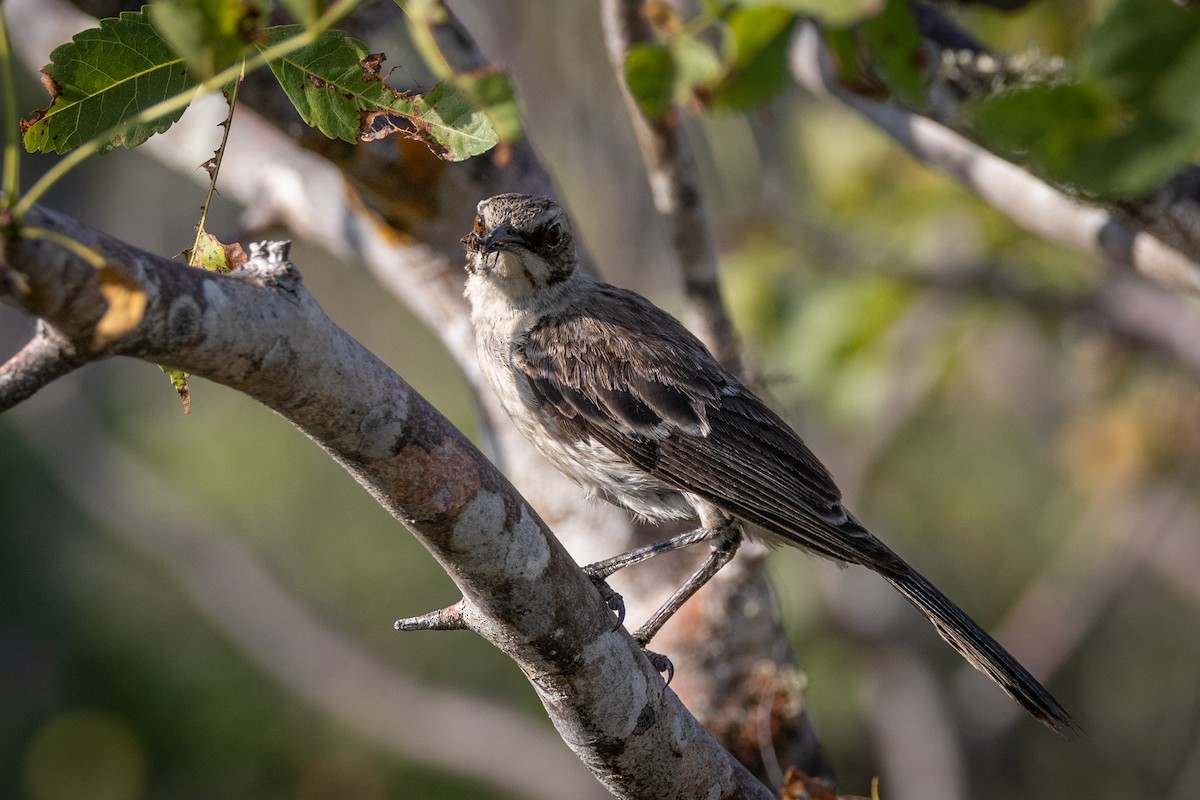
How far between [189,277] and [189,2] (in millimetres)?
423

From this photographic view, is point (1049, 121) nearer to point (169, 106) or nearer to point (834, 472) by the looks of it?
point (169, 106)

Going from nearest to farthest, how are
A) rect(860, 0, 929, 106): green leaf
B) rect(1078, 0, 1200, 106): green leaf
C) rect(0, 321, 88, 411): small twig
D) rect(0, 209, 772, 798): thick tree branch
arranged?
rect(0, 321, 88, 411): small twig, rect(0, 209, 772, 798): thick tree branch, rect(1078, 0, 1200, 106): green leaf, rect(860, 0, 929, 106): green leaf

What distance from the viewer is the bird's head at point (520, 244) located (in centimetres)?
349

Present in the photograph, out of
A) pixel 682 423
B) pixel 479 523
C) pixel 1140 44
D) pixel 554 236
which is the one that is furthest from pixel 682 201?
pixel 479 523

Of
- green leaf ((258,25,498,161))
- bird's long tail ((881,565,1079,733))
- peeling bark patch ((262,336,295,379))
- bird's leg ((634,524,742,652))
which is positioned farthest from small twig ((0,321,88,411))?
bird's long tail ((881,565,1079,733))

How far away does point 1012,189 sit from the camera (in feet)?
13.5

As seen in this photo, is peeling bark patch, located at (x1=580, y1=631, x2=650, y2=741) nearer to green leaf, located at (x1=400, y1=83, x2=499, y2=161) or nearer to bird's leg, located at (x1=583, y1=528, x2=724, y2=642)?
bird's leg, located at (x1=583, y1=528, x2=724, y2=642)

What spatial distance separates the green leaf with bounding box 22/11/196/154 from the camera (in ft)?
6.67

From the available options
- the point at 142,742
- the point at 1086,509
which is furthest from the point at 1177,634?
the point at 142,742

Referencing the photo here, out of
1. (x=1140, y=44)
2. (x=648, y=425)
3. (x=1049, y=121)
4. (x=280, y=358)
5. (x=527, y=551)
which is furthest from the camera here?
(x=648, y=425)

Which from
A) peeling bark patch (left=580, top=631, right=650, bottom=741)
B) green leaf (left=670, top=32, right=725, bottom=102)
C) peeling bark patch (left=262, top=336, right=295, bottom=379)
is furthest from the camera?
green leaf (left=670, top=32, right=725, bottom=102)

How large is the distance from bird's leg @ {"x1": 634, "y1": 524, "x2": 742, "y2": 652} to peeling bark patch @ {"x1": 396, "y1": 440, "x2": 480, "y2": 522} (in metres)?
1.38

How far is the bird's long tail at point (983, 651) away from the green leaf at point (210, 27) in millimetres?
2340

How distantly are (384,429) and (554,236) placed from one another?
1.82 meters
